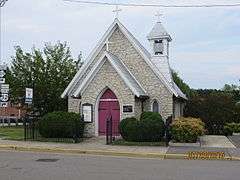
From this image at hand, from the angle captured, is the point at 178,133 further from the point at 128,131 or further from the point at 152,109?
the point at 152,109

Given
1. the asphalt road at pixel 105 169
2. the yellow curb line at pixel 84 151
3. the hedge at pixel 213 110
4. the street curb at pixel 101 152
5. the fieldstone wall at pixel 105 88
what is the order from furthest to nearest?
1. the hedge at pixel 213 110
2. the fieldstone wall at pixel 105 88
3. the yellow curb line at pixel 84 151
4. the street curb at pixel 101 152
5. the asphalt road at pixel 105 169

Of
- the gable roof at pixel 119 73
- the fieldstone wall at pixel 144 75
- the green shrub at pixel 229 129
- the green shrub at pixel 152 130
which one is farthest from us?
the green shrub at pixel 229 129

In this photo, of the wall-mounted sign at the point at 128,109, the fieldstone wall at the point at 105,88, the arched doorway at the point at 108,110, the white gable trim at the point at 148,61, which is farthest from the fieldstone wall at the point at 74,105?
the white gable trim at the point at 148,61

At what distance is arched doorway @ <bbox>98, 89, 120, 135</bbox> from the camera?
2806 cm

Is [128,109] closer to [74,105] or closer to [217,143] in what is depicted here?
[74,105]

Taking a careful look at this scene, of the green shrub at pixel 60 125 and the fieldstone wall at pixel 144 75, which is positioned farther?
the fieldstone wall at pixel 144 75

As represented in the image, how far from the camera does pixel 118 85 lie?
89.5ft

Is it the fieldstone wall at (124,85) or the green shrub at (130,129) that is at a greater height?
the fieldstone wall at (124,85)

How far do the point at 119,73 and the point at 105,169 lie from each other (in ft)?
41.3

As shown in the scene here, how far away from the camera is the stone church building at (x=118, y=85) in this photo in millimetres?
27234

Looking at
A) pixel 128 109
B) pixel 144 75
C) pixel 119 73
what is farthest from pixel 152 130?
pixel 144 75

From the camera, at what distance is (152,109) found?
2911cm

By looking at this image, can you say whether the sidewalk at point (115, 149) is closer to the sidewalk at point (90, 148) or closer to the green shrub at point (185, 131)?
the sidewalk at point (90, 148)

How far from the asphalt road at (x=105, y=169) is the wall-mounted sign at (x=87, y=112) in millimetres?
9229
